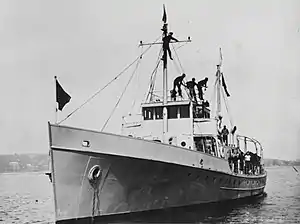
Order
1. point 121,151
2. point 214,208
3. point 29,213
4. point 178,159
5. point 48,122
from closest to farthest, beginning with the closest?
point 48,122
point 121,151
point 178,159
point 214,208
point 29,213

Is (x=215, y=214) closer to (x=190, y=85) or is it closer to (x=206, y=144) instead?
(x=206, y=144)

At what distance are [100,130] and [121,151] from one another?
0.32m

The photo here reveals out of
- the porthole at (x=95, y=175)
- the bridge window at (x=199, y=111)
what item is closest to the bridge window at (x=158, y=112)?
the bridge window at (x=199, y=111)

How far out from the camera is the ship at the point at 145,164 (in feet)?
14.1

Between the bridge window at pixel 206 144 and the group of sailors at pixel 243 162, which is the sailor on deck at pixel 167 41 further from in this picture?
the group of sailors at pixel 243 162

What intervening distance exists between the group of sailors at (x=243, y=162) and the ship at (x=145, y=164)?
0.17 meters

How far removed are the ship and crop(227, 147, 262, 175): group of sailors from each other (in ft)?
0.57

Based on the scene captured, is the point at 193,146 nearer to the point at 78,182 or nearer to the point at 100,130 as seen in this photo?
the point at 100,130

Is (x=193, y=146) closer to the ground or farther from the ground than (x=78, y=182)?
farther from the ground

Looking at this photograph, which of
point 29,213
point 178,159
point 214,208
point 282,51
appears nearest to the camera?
point 282,51

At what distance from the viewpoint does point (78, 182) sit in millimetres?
4336

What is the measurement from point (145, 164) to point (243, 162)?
275 centimetres

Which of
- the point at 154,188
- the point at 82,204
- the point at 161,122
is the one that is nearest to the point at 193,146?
the point at 161,122

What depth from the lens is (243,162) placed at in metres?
7.07
